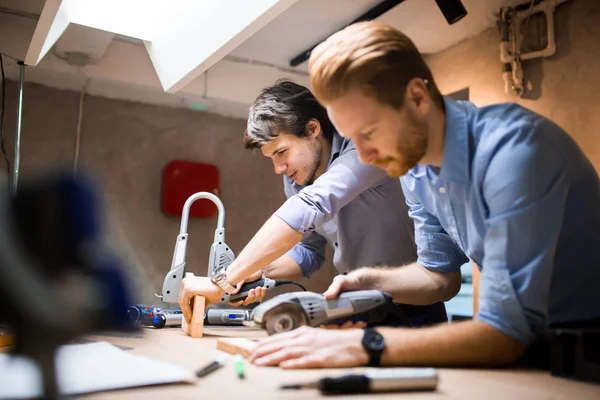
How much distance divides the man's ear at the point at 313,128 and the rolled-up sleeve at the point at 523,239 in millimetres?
1155

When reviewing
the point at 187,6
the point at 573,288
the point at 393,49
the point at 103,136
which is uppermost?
the point at 187,6

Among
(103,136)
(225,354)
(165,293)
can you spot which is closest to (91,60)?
(103,136)

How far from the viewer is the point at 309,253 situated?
2.13 metres

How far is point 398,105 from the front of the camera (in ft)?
3.17

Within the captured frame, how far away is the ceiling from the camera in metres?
2.74

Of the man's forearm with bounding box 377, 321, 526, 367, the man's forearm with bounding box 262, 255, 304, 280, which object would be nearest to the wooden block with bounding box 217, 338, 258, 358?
the man's forearm with bounding box 377, 321, 526, 367

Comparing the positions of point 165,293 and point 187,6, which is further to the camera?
point 187,6

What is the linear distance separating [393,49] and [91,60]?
249 cm

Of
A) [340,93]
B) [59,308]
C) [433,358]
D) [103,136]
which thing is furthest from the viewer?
[103,136]

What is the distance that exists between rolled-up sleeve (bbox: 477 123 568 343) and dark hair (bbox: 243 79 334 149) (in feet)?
3.77

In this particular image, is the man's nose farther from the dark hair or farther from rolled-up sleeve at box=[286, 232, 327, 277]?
rolled-up sleeve at box=[286, 232, 327, 277]

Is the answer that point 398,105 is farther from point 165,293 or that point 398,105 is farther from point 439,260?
point 165,293

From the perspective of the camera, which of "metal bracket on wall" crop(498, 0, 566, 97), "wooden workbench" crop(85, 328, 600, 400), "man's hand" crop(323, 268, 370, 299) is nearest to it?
"wooden workbench" crop(85, 328, 600, 400)

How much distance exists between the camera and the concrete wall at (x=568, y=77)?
239 cm
